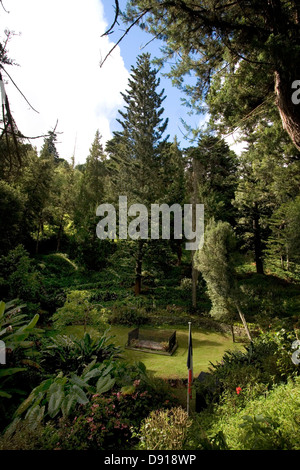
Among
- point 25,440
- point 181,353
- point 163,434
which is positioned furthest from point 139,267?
point 25,440

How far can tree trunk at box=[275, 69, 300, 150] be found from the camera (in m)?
4.54

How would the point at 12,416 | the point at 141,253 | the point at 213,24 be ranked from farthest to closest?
the point at 141,253 < the point at 213,24 < the point at 12,416

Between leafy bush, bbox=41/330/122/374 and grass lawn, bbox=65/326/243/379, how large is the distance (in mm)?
987

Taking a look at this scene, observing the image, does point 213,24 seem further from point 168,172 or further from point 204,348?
point 168,172

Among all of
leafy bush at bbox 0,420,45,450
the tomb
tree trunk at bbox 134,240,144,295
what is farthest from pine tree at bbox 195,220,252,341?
leafy bush at bbox 0,420,45,450

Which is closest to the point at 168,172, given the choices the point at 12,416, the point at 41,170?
the point at 41,170

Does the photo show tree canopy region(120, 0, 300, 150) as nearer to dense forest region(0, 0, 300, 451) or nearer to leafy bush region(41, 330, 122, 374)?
dense forest region(0, 0, 300, 451)

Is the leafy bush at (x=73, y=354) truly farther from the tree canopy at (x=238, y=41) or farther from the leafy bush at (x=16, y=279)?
the tree canopy at (x=238, y=41)

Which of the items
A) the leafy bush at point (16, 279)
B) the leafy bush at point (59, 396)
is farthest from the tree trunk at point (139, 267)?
the leafy bush at point (59, 396)

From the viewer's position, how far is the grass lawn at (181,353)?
920 centimetres

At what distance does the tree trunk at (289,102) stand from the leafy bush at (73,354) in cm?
709

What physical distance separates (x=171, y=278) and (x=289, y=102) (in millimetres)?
18924
